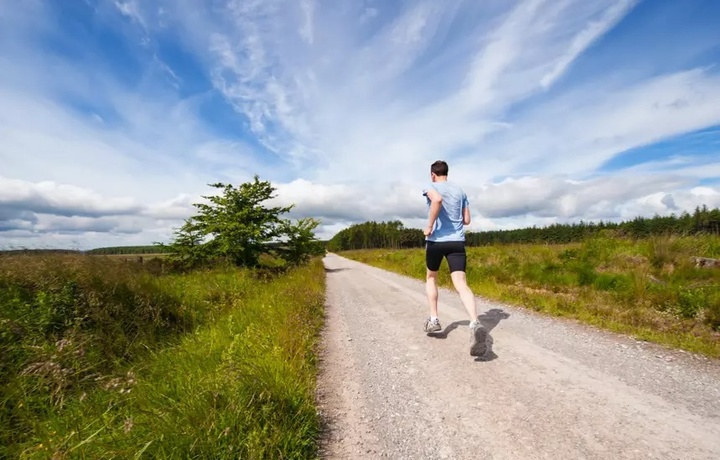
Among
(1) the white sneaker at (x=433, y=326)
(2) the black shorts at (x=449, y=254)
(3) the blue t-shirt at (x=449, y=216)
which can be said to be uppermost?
(3) the blue t-shirt at (x=449, y=216)

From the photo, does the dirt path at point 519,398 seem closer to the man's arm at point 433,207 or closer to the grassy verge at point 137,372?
the grassy verge at point 137,372

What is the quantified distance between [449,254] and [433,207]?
2.24ft

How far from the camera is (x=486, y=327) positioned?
462 cm

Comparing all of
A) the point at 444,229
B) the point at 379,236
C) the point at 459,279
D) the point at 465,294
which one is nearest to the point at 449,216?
the point at 444,229

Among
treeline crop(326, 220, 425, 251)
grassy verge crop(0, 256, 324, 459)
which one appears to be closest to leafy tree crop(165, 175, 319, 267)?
grassy verge crop(0, 256, 324, 459)

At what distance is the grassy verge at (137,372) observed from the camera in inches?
86.4

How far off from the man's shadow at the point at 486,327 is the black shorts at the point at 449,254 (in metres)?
0.81

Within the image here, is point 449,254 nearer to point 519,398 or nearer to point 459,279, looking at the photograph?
point 459,279

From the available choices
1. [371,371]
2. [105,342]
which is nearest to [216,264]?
[105,342]

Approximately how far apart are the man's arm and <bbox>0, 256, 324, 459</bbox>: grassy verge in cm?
229

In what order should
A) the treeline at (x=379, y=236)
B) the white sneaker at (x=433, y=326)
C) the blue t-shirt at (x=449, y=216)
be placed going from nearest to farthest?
the blue t-shirt at (x=449, y=216)
the white sneaker at (x=433, y=326)
the treeline at (x=379, y=236)

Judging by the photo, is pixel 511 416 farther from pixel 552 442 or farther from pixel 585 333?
pixel 585 333

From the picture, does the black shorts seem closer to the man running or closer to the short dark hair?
the man running

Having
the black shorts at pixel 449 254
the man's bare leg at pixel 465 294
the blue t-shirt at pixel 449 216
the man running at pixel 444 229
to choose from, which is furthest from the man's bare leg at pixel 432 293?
the blue t-shirt at pixel 449 216
